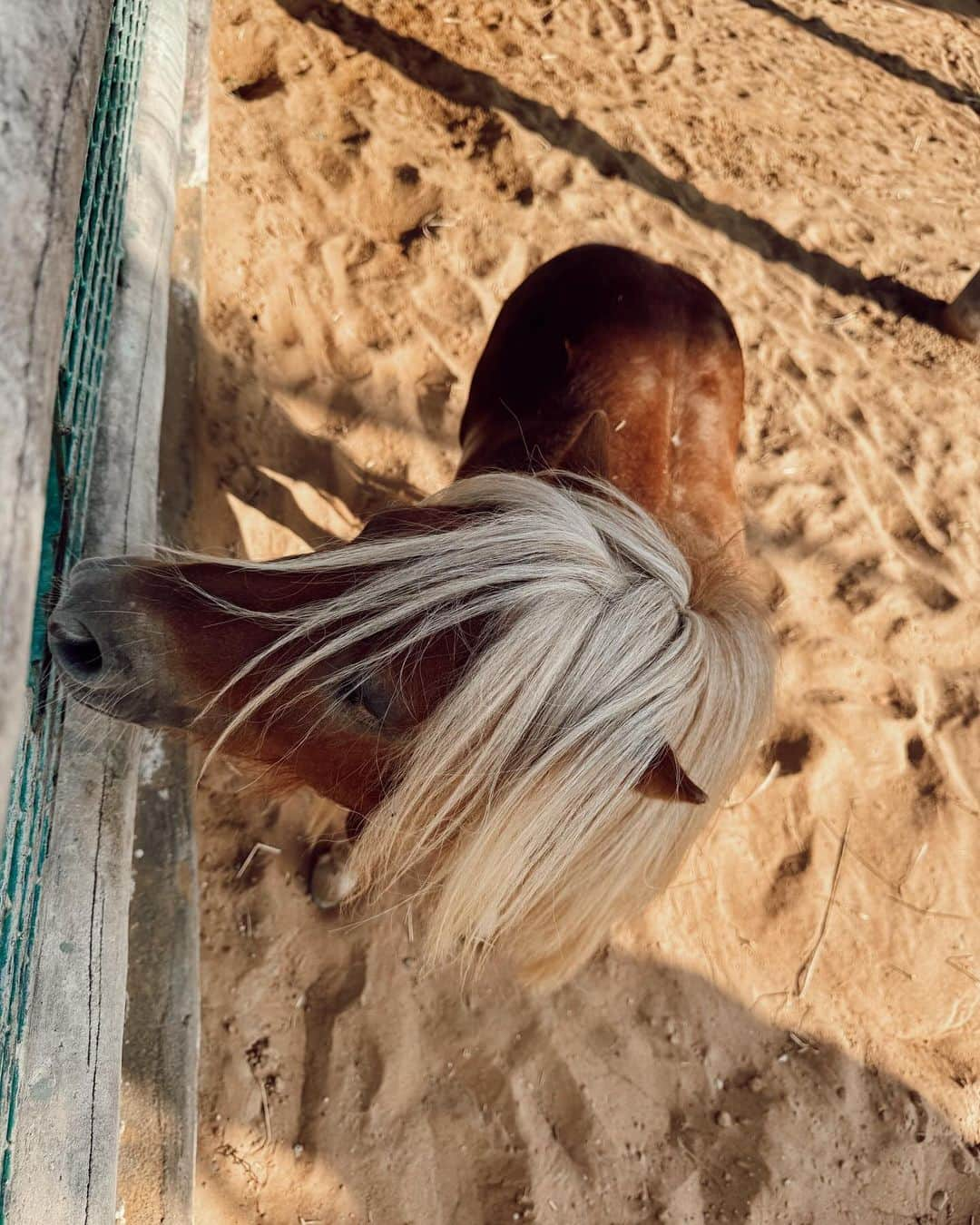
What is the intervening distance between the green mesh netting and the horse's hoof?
1.15 metres

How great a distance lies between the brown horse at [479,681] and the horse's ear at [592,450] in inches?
10.9

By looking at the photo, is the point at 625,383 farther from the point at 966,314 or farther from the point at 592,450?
the point at 966,314

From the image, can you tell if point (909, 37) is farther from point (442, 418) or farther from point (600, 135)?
Result: point (442, 418)

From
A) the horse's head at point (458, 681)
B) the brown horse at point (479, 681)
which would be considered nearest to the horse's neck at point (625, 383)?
the brown horse at point (479, 681)

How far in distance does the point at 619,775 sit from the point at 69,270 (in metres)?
1.01

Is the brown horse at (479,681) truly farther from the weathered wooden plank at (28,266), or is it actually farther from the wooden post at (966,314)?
the wooden post at (966,314)

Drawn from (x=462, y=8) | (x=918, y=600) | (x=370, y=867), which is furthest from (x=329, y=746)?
(x=462, y=8)

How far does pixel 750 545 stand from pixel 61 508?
2787 mm

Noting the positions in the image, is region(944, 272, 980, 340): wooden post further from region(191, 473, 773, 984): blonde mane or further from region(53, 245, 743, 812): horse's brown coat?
region(191, 473, 773, 984): blonde mane

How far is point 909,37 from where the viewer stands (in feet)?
20.6

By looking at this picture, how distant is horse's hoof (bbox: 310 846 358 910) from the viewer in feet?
7.73

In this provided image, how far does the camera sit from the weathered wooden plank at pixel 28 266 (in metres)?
0.54

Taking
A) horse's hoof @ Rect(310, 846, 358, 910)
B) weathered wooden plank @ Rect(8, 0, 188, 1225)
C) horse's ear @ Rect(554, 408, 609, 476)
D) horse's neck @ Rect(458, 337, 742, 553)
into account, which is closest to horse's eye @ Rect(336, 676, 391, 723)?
weathered wooden plank @ Rect(8, 0, 188, 1225)

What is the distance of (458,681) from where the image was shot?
4.16 feet
